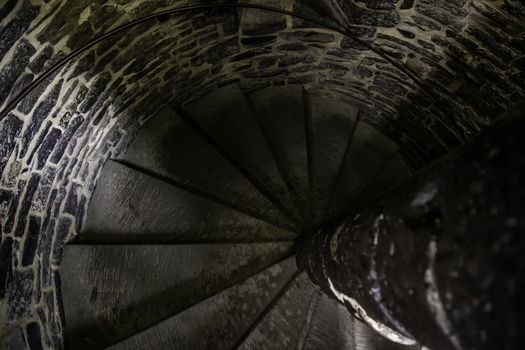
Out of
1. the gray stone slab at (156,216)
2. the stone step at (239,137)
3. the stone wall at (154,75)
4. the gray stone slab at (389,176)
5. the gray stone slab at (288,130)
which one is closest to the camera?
the stone wall at (154,75)

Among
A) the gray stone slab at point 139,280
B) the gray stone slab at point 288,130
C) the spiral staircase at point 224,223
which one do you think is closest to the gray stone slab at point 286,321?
the spiral staircase at point 224,223

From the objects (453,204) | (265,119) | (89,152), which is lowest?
(453,204)

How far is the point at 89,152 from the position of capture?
3.77 meters

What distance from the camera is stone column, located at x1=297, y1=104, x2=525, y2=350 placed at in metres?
0.96

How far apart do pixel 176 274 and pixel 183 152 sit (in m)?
1.22

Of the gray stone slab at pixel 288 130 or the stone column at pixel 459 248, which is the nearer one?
the stone column at pixel 459 248

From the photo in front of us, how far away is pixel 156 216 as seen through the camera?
4.32 m

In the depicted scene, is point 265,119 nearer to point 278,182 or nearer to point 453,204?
point 278,182

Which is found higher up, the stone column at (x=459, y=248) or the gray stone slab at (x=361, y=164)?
the gray stone slab at (x=361, y=164)

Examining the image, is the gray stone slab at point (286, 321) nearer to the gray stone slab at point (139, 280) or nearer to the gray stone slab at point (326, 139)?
the gray stone slab at point (139, 280)

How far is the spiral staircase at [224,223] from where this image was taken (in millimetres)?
3990

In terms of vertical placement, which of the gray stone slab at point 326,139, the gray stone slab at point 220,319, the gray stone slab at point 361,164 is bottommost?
the gray stone slab at point 220,319

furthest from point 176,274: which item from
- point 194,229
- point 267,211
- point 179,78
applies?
point 179,78

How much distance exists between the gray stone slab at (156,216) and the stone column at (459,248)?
2.92 m
